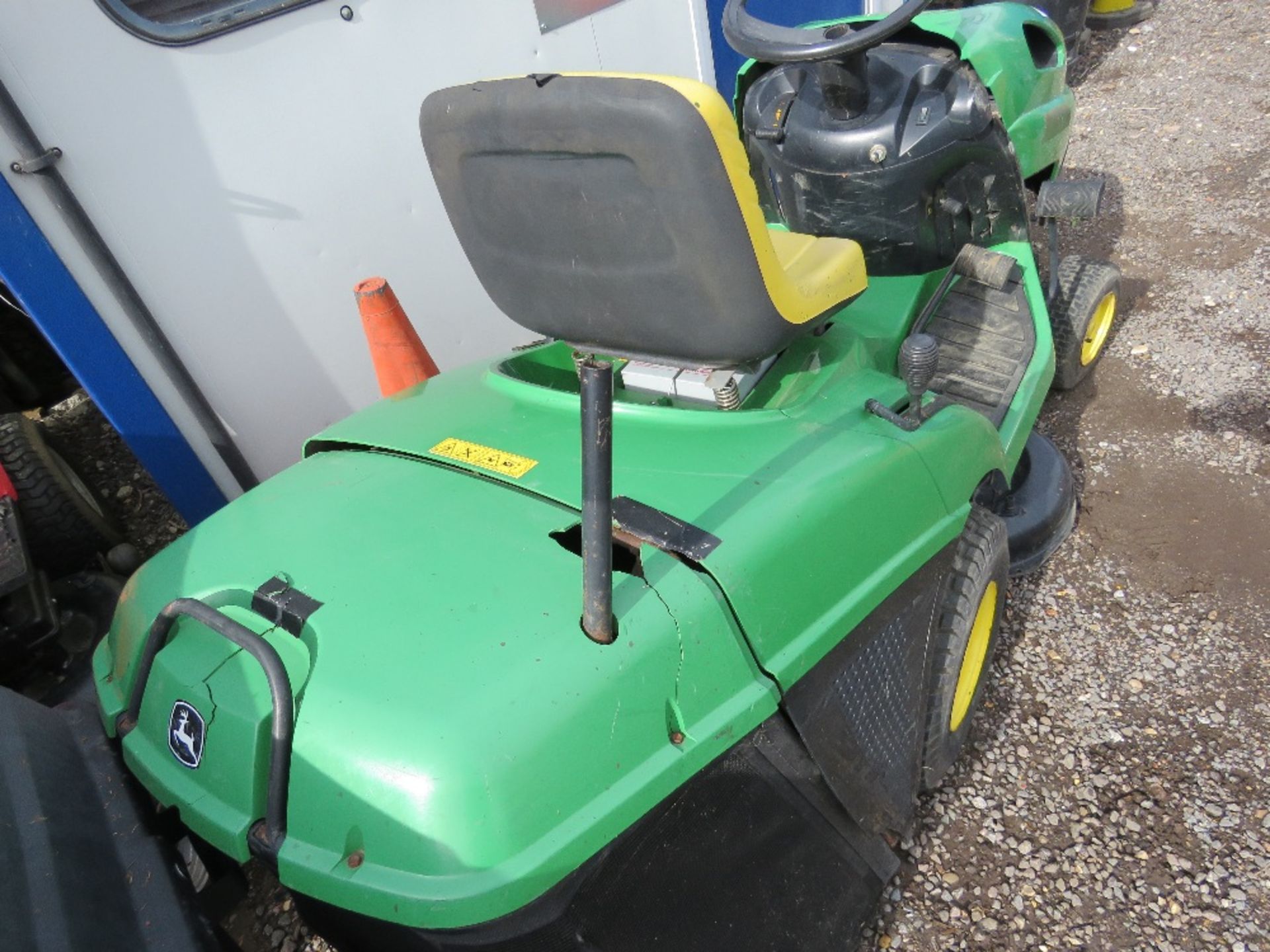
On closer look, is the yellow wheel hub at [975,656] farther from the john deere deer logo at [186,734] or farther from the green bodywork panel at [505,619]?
the john deere deer logo at [186,734]

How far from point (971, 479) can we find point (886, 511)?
30 centimetres

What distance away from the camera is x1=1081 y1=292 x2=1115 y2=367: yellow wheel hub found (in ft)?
9.37

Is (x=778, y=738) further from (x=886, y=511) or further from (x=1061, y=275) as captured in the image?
(x=1061, y=275)

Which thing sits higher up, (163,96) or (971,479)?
(163,96)

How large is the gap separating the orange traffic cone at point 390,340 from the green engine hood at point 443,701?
1.09 metres

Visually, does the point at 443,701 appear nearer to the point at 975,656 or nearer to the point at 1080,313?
the point at 975,656

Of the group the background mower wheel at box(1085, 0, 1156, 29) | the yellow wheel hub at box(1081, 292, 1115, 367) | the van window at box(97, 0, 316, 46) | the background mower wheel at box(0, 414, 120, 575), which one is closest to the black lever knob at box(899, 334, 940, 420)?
the yellow wheel hub at box(1081, 292, 1115, 367)

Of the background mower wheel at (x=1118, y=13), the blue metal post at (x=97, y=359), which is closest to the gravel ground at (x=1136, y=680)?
the blue metal post at (x=97, y=359)

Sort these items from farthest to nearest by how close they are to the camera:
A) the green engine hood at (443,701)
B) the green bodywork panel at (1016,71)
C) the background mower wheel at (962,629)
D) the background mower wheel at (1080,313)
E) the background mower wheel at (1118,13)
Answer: the background mower wheel at (1118,13) < the background mower wheel at (1080,313) < the green bodywork panel at (1016,71) < the background mower wheel at (962,629) < the green engine hood at (443,701)

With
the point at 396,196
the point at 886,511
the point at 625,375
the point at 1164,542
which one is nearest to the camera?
the point at 886,511

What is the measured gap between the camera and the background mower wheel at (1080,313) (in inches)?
105

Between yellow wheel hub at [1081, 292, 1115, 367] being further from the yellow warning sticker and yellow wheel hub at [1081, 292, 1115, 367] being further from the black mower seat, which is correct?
the yellow warning sticker

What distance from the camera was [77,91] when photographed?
2113 mm

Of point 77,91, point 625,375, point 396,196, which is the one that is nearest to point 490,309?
point 396,196
